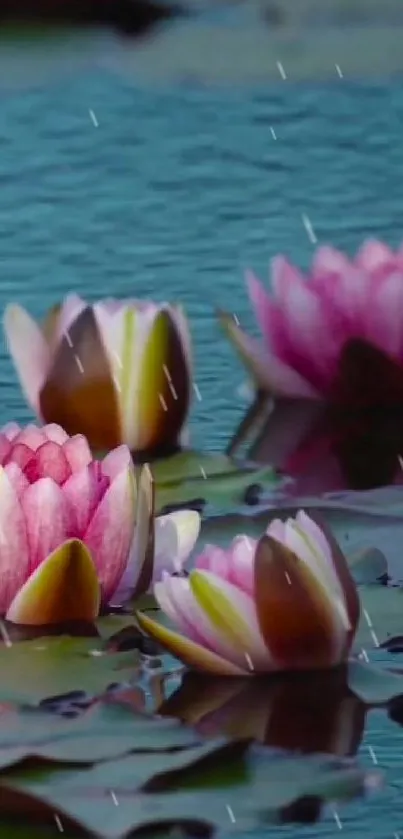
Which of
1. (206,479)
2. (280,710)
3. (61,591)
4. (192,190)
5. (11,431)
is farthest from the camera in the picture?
(192,190)

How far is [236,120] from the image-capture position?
3.78 m

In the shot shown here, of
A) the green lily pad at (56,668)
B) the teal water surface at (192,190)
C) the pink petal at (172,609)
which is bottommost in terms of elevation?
the teal water surface at (192,190)

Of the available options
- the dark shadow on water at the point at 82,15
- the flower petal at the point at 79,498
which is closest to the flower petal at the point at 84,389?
the flower petal at the point at 79,498

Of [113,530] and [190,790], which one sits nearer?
[190,790]

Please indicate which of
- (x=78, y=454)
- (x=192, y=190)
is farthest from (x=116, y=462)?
(x=192, y=190)

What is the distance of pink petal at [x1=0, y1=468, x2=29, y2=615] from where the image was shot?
156cm

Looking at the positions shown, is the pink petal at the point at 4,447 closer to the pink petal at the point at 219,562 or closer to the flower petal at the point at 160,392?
the pink petal at the point at 219,562

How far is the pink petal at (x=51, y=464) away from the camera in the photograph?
1.60 metres

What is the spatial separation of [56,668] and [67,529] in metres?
0.12

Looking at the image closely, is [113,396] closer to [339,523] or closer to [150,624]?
[339,523]

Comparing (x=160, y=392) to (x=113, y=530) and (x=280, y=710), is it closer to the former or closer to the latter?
(x=113, y=530)

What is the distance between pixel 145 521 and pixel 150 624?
0.47 ft

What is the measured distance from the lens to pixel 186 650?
58.2 inches

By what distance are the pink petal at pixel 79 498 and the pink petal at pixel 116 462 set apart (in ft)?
0.08
